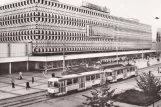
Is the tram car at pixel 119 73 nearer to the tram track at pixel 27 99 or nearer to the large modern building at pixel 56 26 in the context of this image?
the tram track at pixel 27 99

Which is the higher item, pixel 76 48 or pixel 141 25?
pixel 141 25

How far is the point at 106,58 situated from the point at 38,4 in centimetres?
3648

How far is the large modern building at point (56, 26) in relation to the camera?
6197 cm

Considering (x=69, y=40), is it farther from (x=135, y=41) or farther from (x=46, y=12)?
(x=135, y=41)

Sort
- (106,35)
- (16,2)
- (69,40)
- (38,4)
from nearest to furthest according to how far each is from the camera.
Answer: (38,4) < (16,2) < (69,40) < (106,35)

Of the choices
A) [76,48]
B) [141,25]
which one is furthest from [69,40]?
[141,25]

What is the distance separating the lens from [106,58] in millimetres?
85562

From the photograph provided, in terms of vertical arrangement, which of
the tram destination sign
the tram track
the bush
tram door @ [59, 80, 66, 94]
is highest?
the tram destination sign

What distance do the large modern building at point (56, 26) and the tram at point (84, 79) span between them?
62.0 ft

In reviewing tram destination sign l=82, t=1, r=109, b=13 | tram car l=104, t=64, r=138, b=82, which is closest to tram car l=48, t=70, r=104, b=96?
tram car l=104, t=64, r=138, b=82

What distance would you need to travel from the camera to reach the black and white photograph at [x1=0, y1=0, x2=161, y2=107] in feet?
86.5

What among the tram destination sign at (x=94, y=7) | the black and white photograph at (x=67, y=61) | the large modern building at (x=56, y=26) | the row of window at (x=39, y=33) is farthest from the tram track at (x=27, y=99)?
the tram destination sign at (x=94, y=7)

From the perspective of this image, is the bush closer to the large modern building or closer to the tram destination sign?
the large modern building

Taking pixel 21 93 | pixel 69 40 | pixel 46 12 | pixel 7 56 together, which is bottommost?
pixel 21 93
